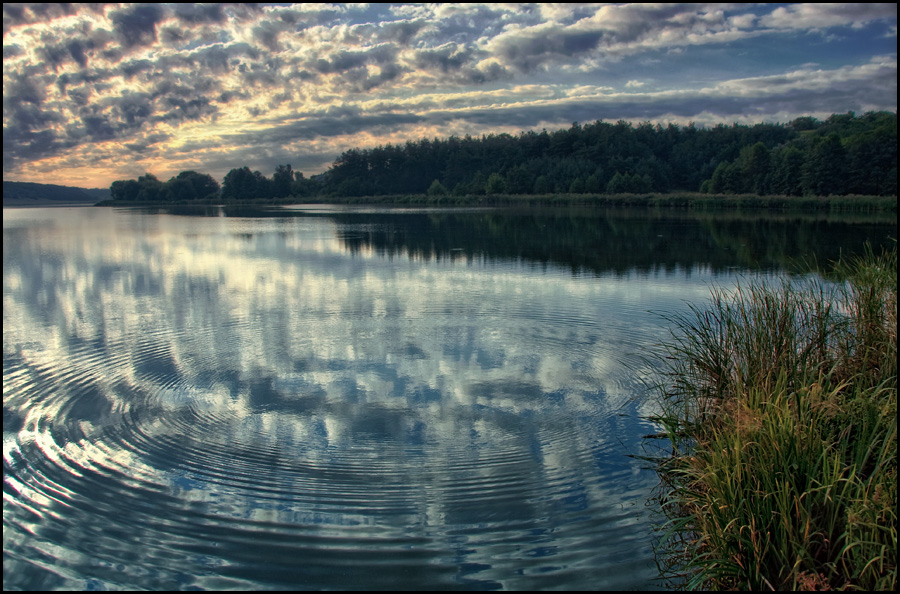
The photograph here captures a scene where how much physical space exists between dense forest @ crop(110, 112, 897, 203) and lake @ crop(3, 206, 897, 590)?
56925 mm

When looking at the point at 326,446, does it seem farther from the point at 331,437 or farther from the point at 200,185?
the point at 200,185

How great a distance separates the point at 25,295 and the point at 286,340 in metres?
7.96

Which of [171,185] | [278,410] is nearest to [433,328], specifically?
[278,410]

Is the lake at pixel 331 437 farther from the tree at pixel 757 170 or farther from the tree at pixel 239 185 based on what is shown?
the tree at pixel 239 185

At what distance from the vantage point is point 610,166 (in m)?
93.8

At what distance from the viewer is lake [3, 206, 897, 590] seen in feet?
14.0

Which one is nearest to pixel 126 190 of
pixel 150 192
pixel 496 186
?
Answer: pixel 150 192

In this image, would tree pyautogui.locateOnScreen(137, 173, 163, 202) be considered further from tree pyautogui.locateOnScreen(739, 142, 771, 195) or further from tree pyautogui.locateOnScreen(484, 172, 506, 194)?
tree pyautogui.locateOnScreen(739, 142, 771, 195)

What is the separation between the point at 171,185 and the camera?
12738 cm

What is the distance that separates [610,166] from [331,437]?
93.8m

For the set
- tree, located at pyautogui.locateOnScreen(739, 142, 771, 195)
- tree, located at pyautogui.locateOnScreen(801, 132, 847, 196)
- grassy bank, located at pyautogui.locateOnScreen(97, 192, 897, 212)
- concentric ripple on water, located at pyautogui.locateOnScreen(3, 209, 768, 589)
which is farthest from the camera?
tree, located at pyautogui.locateOnScreen(739, 142, 771, 195)

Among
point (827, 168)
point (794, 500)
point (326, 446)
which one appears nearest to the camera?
point (794, 500)

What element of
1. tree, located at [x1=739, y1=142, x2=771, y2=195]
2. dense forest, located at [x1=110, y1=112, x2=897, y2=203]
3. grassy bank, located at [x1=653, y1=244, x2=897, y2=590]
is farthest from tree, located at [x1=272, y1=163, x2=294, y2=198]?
grassy bank, located at [x1=653, y1=244, x2=897, y2=590]

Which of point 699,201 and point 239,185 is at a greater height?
point 239,185
